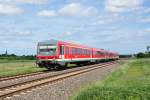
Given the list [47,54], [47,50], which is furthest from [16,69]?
[47,54]

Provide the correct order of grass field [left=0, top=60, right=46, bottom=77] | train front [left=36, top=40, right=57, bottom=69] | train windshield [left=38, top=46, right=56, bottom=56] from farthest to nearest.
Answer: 1. train windshield [left=38, top=46, right=56, bottom=56]
2. train front [left=36, top=40, right=57, bottom=69]
3. grass field [left=0, top=60, right=46, bottom=77]

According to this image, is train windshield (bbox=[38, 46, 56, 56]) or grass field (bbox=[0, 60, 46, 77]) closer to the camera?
grass field (bbox=[0, 60, 46, 77])

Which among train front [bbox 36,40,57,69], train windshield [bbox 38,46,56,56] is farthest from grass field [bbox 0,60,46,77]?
train windshield [bbox 38,46,56,56]

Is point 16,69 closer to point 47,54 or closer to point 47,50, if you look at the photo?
point 47,50

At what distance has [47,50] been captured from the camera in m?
38.0

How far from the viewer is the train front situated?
37.1m

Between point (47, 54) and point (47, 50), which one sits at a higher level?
point (47, 50)

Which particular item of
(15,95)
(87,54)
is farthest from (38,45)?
(15,95)

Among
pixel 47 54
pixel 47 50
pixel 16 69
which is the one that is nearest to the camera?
pixel 47 54

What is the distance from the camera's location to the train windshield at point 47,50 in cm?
3770

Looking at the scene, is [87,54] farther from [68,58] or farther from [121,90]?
[121,90]

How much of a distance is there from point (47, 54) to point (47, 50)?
0.54 metres

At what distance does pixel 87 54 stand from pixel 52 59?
65.9ft

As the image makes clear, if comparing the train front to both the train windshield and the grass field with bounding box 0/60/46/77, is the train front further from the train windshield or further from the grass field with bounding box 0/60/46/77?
the grass field with bounding box 0/60/46/77
